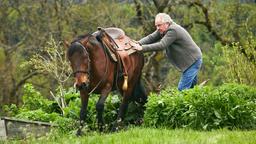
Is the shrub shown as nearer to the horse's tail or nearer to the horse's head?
the horse's tail

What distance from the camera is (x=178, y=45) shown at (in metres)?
10.6

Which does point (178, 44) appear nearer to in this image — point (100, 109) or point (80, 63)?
point (100, 109)

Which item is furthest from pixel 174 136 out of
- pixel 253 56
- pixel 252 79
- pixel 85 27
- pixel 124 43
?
pixel 85 27

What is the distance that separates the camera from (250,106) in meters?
9.29

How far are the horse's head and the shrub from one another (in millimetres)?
1464

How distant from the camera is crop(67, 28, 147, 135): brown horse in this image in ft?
29.7

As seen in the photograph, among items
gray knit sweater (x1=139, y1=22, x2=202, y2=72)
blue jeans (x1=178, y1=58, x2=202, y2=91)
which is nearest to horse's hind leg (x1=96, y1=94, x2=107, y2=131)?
gray knit sweater (x1=139, y1=22, x2=202, y2=72)

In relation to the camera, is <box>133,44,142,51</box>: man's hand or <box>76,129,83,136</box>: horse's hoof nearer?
<box>76,129,83,136</box>: horse's hoof

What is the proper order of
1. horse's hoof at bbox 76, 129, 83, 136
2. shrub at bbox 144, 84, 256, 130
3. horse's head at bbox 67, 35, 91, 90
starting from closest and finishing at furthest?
horse's head at bbox 67, 35, 91, 90 → shrub at bbox 144, 84, 256, 130 → horse's hoof at bbox 76, 129, 83, 136

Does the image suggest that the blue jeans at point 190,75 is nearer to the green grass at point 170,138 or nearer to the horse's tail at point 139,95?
the horse's tail at point 139,95

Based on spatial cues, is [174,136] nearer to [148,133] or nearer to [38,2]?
[148,133]

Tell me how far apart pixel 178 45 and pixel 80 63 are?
2344mm

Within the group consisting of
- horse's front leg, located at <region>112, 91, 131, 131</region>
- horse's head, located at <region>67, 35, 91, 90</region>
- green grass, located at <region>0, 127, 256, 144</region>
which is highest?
horse's head, located at <region>67, 35, 91, 90</region>

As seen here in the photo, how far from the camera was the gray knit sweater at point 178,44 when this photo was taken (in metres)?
10.2
